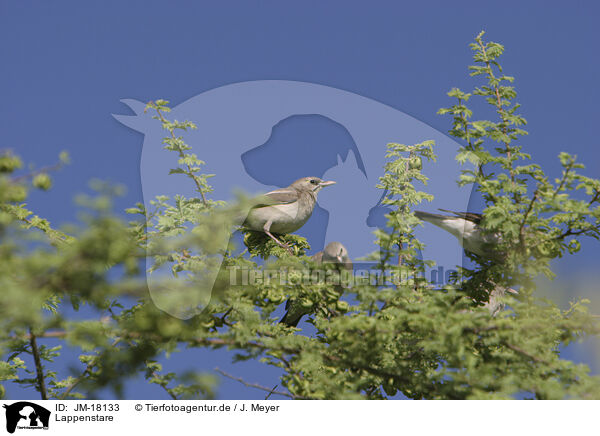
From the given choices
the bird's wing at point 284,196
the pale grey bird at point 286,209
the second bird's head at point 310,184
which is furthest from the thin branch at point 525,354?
the second bird's head at point 310,184

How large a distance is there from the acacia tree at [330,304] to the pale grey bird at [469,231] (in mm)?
123

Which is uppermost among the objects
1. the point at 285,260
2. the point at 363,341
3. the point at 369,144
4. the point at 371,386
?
the point at 369,144

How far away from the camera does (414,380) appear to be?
169 inches

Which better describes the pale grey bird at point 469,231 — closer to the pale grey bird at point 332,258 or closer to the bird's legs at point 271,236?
the pale grey bird at point 332,258

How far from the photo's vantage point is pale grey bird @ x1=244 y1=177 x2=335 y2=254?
23.8 feet

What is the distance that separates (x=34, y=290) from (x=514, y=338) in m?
3.10

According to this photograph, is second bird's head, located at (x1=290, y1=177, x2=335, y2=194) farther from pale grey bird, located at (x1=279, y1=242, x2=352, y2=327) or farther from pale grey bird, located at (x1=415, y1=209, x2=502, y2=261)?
pale grey bird, located at (x1=279, y1=242, x2=352, y2=327)

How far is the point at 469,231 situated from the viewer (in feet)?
18.8

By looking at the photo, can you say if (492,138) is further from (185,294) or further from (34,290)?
(34,290)

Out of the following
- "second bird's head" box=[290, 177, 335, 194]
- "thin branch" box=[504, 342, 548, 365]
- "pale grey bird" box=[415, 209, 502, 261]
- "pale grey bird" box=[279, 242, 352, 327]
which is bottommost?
"thin branch" box=[504, 342, 548, 365]

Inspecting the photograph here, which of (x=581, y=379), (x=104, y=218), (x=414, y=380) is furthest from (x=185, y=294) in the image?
(x=581, y=379)

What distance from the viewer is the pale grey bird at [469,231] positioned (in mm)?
5309
